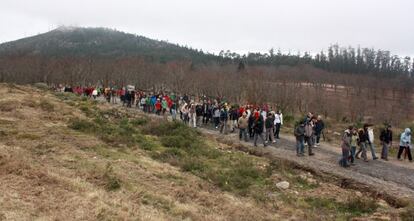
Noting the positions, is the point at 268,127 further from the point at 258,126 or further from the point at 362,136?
the point at 362,136

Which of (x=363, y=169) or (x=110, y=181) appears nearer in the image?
(x=110, y=181)

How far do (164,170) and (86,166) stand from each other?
2.49m

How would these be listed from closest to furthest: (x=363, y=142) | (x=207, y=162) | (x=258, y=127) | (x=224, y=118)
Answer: (x=207, y=162), (x=363, y=142), (x=258, y=127), (x=224, y=118)

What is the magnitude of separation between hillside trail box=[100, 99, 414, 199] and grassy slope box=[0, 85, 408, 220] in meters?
1.28

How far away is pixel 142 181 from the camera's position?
36.9ft

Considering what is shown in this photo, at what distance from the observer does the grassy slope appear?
870 cm

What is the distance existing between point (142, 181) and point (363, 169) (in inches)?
352

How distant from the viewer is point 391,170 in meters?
15.8

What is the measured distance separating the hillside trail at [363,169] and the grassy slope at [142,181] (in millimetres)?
1276

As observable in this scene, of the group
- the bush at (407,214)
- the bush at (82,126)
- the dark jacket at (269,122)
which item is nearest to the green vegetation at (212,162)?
the dark jacket at (269,122)

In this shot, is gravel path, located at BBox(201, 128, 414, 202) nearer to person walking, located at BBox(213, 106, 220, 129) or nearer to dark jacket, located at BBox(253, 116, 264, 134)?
dark jacket, located at BBox(253, 116, 264, 134)

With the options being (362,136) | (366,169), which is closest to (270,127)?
(362,136)

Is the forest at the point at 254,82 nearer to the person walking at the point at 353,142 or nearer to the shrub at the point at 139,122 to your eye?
the shrub at the point at 139,122

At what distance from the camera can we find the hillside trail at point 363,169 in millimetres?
13102
